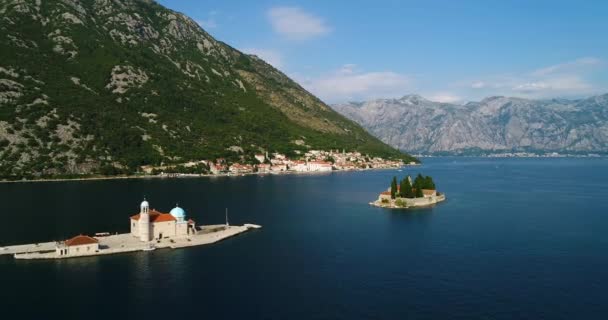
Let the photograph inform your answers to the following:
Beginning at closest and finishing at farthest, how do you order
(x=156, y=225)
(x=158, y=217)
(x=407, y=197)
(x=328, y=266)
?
1. (x=328, y=266)
2. (x=156, y=225)
3. (x=158, y=217)
4. (x=407, y=197)

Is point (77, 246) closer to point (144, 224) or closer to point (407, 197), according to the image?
point (144, 224)

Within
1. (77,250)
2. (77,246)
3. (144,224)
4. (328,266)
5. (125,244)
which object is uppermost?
(144,224)

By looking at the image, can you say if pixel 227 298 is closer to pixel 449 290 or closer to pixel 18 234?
pixel 449 290

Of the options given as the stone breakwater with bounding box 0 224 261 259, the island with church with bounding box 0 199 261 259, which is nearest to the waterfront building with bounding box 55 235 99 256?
the island with church with bounding box 0 199 261 259

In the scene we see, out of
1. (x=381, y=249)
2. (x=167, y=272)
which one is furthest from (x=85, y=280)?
(x=381, y=249)

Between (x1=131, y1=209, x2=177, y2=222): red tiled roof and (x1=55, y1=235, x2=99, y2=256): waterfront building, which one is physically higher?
(x1=131, y1=209, x2=177, y2=222): red tiled roof

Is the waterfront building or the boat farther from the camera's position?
the boat

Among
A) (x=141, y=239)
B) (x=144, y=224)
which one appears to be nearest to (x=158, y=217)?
(x=144, y=224)

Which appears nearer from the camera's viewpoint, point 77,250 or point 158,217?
point 77,250

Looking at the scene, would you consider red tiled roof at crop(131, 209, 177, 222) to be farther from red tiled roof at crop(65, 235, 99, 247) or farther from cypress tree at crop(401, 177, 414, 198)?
cypress tree at crop(401, 177, 414, 198)
